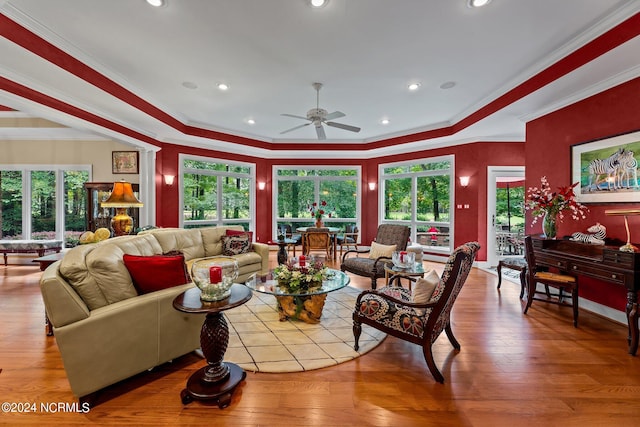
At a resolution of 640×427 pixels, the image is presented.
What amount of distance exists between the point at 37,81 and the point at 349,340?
4651mm

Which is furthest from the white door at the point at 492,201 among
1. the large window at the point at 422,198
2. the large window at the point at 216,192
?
the large window at the point at 216,192

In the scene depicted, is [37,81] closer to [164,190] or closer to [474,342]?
[164,190]

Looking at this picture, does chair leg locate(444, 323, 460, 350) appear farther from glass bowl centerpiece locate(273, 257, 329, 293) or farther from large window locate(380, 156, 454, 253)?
large window locate(380, 156, 454, 253)

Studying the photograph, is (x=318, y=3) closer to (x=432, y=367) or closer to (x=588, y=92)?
(x=432, y=367)

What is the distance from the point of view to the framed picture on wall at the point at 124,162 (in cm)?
602

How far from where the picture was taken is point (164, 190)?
20.4 feet

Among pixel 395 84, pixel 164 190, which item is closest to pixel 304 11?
pixel 395 84

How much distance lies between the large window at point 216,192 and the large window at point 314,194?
821 mm

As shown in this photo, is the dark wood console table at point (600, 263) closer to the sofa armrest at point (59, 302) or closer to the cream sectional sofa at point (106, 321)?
the cream sectional sofa at point (106, 321)

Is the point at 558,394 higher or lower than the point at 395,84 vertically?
lower

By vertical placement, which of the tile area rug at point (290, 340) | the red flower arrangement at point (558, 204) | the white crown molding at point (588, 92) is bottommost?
the tile area rug at point (290, 340)

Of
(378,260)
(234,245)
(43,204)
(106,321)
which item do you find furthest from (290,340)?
(43,204)

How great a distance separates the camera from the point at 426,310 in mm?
2219

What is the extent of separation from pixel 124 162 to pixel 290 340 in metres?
5.72
